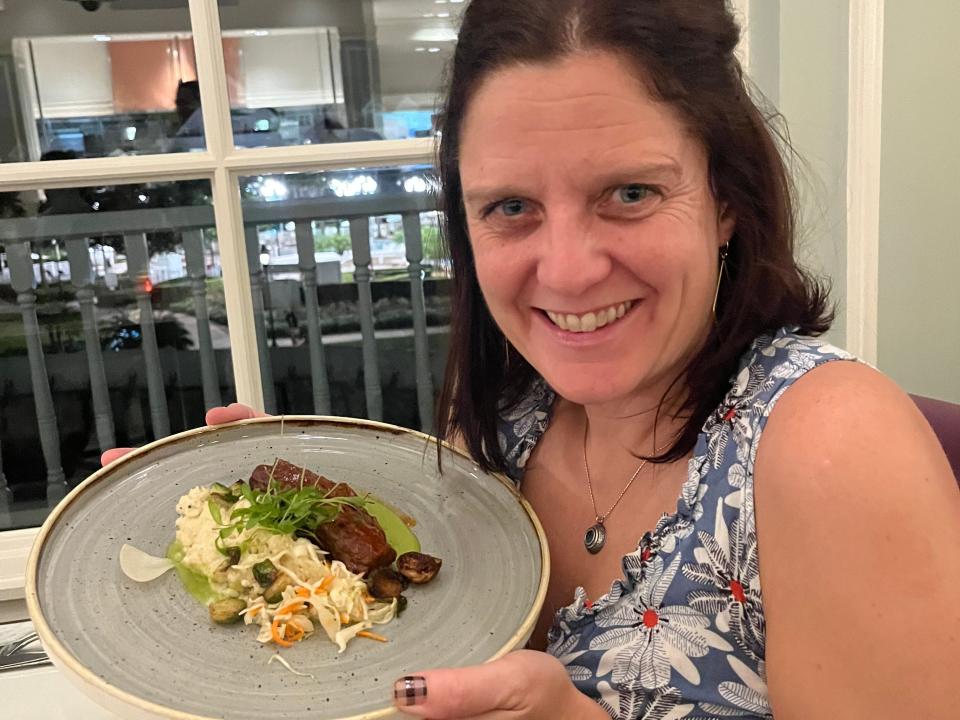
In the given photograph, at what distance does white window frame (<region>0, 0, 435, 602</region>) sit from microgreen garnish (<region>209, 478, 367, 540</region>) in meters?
0.84

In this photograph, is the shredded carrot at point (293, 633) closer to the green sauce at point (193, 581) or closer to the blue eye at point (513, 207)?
the green sauce at point (193, 581)

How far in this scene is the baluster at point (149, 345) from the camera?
2766mm

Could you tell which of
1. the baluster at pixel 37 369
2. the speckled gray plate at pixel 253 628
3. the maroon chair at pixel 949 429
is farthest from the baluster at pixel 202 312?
the maroon chair at pixel 949 429

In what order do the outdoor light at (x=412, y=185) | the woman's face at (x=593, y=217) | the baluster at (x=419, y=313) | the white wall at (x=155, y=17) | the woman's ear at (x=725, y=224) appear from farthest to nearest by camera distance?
1. the baluster at (x=419, y=313)
2. the outdoor light at (x=412, y=185)
3. the white wall at (x=155, y=17)
4. the woman's ear at (x=725, y=224)
5. the woman's face at (x=593, y=217)

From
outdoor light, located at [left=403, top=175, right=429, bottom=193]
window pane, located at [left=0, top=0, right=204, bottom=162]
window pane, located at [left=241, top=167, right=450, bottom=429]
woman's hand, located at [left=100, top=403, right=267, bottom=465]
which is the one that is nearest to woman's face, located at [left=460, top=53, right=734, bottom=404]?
woman's hand, located at [left=100, top=403, right=267, bottom=465]

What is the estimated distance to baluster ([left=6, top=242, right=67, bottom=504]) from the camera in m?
2.44

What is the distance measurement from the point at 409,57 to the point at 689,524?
187 centimetres

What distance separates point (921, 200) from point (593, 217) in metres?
1.19

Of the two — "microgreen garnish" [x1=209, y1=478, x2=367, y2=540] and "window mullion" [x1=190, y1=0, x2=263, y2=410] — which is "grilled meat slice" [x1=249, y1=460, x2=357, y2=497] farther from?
"window mullion" [x1=190, y1=0, x2=263, y2=410]

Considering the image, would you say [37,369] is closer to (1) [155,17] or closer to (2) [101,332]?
(2) [101,332]

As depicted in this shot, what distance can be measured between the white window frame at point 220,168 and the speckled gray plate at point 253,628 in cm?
68

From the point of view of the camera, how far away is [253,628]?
32.9 inches

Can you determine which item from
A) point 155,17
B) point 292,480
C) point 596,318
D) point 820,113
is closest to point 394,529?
point 292,480

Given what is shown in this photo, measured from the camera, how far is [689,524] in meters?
0.88
